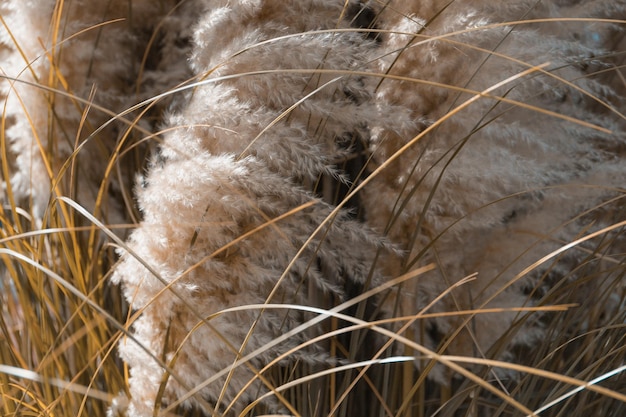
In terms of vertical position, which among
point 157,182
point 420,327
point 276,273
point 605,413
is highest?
point 157,182

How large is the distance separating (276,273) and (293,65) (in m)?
0.20

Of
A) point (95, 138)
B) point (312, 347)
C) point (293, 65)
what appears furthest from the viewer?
point (95, 138)

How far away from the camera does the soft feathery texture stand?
0.72 m

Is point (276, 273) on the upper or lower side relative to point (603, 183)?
upper

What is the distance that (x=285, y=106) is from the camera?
0.75 m

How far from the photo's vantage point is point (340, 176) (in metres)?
0.73

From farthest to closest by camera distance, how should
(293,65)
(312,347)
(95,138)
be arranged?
(95,138)
(312,347)
(293,65)

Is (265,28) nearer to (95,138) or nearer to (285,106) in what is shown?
(285,106)

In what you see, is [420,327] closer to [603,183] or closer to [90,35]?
[603,183]

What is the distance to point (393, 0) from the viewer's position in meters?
0.81

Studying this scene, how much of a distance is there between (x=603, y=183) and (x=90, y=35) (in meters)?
0.71

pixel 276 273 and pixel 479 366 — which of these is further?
pixel 479 366

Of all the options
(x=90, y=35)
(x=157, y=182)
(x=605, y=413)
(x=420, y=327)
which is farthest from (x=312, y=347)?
(x=90, y=35)

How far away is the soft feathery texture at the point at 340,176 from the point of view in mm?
718
